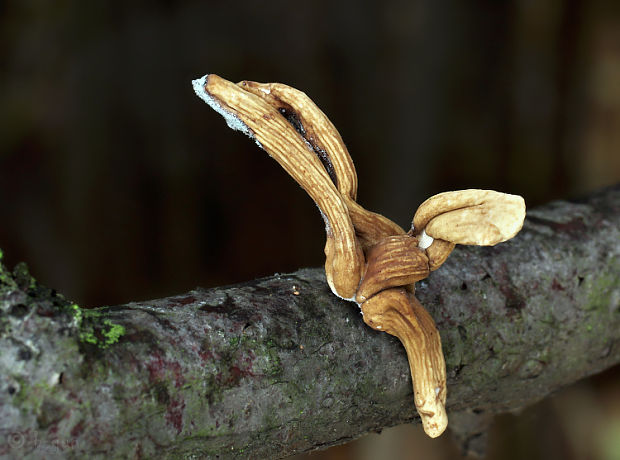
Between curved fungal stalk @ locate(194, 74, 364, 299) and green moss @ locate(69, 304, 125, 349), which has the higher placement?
curved fungal stalk @ locate(194, 74, 364, 299)

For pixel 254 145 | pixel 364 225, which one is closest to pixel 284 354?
pixel 364 225

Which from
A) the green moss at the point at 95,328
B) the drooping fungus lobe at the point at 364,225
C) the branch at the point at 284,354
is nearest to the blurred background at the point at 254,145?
the branch at the point at 284,354

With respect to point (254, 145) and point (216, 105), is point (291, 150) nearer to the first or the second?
point (216, 105)

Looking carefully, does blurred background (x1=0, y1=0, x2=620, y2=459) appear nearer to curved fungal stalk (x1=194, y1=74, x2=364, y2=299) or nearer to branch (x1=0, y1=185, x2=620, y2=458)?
branch (x1=0, y1=185, x2=620, y2=458)

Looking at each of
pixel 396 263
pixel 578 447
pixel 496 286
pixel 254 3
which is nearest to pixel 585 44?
pixel 254 3

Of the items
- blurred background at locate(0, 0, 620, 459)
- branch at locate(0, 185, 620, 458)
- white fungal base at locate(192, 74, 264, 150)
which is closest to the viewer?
branch at locate(0, 185, 620, 458)

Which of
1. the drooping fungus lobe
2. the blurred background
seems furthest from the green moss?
the blurred background

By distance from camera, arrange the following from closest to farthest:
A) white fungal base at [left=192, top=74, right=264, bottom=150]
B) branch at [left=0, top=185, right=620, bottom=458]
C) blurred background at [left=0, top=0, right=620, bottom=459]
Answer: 1. branch at [left=0, top=185, right=620, bottom=458]
2. white fungal base at [left=192, top=74, right=264, bottom=150]
3. blurred background at [left=0, top=0, right=620, bottom=459]

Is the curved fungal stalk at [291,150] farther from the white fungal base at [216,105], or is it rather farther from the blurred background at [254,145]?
the blurred background at [254,145]
